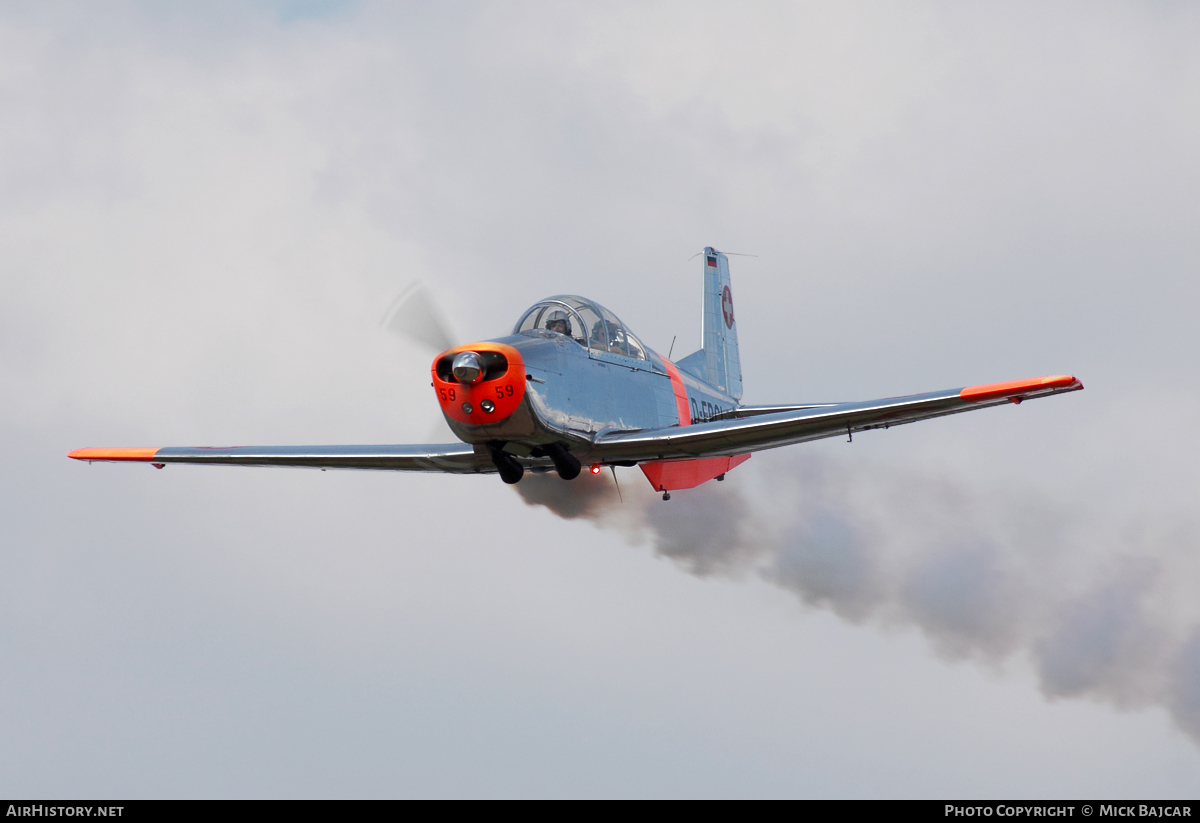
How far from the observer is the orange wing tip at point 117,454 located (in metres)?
18.4

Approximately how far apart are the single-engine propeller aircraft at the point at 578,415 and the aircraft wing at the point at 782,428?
0.6 inches

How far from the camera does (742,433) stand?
15102mm

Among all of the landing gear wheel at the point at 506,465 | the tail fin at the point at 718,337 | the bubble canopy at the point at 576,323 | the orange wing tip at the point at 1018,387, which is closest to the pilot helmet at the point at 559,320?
the bubble canopy at the point at 576,323

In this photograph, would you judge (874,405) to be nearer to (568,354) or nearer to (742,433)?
(742,433)

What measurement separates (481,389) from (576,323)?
2.38 m

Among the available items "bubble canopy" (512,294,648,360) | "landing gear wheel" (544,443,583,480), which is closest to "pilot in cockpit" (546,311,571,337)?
"bubble canopy" (512,294,648,360)

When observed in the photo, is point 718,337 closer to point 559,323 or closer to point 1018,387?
point 559,323

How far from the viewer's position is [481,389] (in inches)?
535

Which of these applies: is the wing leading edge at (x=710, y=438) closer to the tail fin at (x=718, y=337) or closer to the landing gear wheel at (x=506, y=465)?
the landing gear wheel at (x=506, y=465)

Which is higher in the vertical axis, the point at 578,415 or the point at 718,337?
the point at 718,337

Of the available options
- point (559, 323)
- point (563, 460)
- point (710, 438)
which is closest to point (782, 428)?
point (710, 438)
